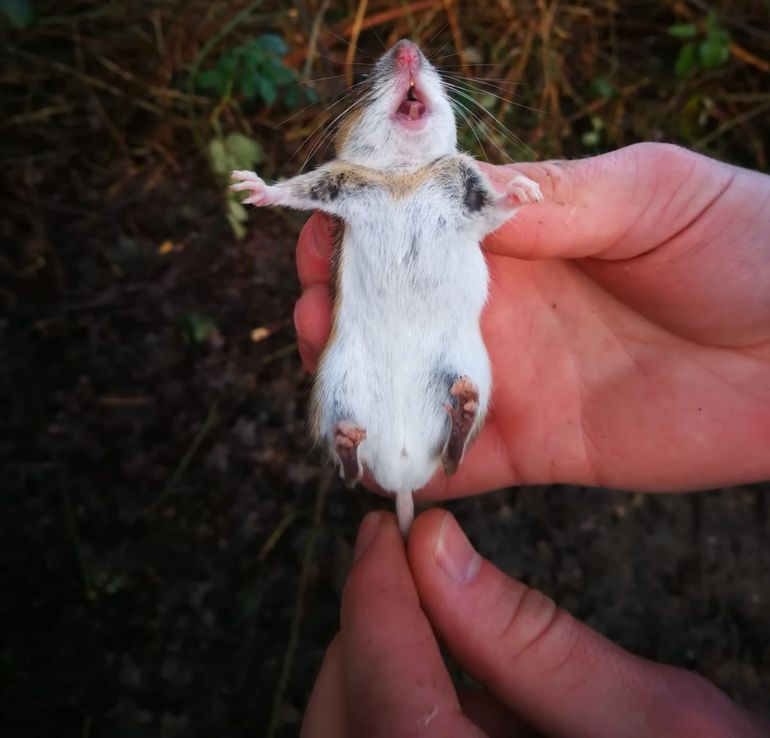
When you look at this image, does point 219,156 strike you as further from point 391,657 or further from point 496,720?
point 496,720

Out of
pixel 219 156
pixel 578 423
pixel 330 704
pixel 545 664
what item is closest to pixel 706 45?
pixel 578 423

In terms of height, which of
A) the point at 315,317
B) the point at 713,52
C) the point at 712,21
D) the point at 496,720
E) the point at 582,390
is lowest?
the point at 496,720

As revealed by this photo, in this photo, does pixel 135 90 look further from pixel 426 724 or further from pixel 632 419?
pixel 426 724

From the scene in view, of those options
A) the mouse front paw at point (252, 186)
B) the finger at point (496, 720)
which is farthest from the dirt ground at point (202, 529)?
the mouse front paw at point (252, 186)

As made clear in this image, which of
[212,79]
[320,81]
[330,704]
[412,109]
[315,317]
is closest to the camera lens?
[330,704]

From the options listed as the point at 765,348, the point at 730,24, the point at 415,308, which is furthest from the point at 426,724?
the point at 730,24

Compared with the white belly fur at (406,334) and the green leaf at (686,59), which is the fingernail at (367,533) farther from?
the green leaf at (686,59)

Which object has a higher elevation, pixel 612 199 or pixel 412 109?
pixel 412 109

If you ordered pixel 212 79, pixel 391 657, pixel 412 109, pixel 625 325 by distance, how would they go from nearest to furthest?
pixel 391 657, pixel 412 109, pixel 625 325, pixel 212 79
